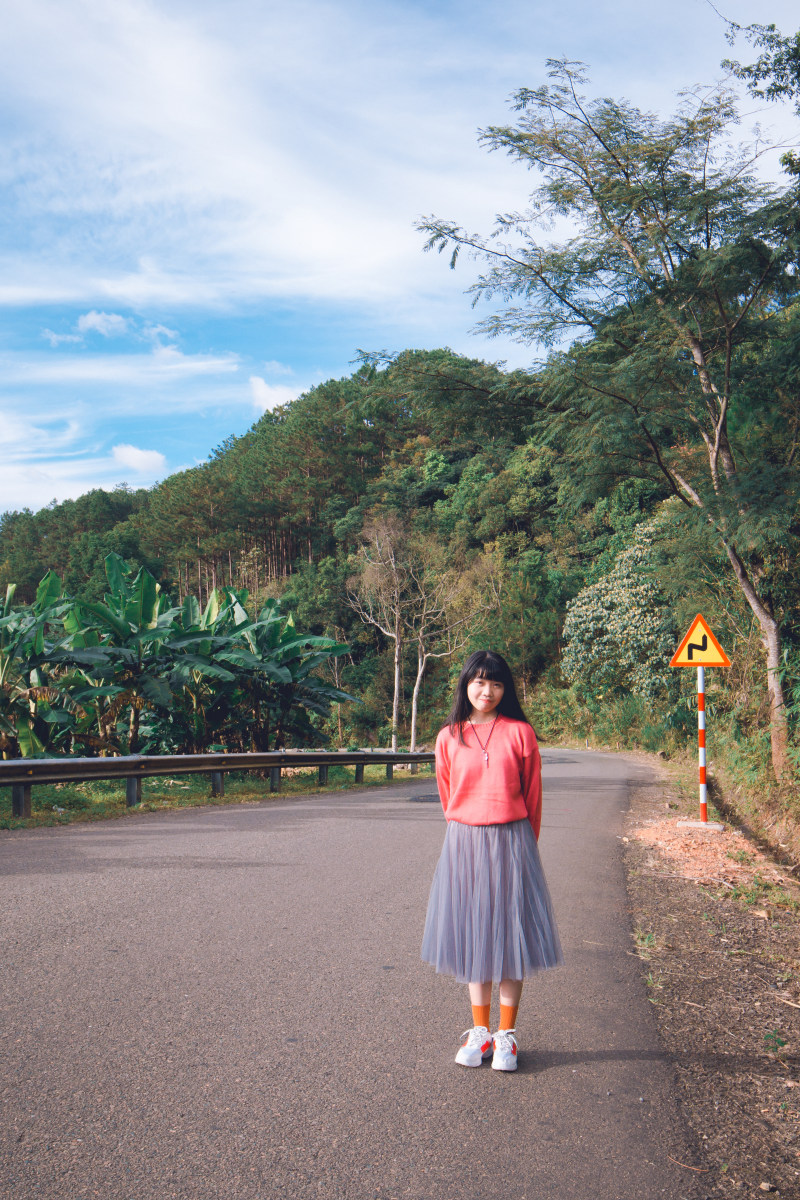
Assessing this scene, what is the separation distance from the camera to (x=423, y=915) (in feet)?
20.0

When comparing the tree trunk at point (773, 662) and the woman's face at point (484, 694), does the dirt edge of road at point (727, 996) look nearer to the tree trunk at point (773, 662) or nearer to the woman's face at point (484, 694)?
the woman's face at point (484, 694)

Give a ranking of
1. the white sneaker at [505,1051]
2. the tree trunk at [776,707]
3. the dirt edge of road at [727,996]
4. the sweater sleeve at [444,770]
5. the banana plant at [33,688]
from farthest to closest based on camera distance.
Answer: the tree trunk at [776,707], the banana plant at [33,688], the sweater sleeve at [444,770], the white sneaker at [505,1051], the dirt edge of road at [727,996]

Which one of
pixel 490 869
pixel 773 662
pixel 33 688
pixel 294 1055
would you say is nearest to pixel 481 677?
pixel 490 869

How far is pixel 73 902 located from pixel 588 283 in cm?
1074

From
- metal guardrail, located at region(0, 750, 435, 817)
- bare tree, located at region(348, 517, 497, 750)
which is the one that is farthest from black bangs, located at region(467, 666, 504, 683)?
bare tree, located at region(348, 517, 497, 750)

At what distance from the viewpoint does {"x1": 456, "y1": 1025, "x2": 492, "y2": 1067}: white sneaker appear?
372 cm

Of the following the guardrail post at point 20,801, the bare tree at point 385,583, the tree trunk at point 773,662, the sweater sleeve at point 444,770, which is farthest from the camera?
the bare tree at point 385,583

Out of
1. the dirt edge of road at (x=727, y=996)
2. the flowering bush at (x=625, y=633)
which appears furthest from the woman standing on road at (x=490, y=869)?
the flowering bush at (x=625, y=633)

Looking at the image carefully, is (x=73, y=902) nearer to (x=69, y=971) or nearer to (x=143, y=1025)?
(x=69, y=971)

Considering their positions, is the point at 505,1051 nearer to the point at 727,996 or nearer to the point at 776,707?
the point at 727,996

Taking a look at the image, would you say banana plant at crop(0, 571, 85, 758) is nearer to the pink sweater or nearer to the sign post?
the sign post

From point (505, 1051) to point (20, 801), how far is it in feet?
25.2

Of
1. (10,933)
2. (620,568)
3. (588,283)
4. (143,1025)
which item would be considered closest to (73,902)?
(10,933)

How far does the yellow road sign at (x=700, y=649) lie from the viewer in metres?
11.0
